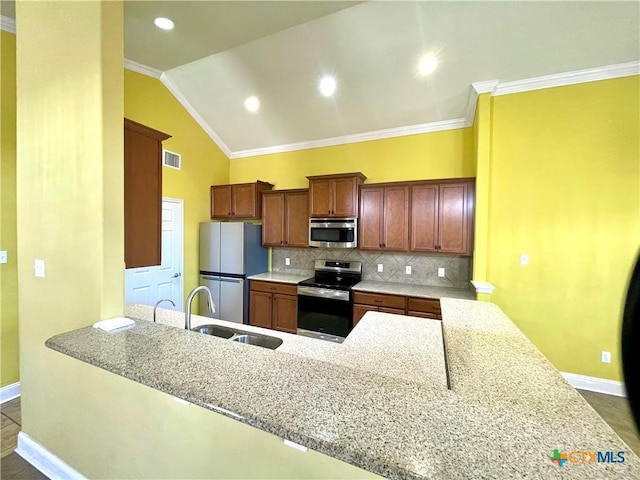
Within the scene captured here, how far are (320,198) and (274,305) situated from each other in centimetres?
175

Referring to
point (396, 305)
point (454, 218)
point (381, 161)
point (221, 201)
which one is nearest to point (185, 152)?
point (221, 201)

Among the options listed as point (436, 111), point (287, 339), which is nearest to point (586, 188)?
point (436, 111)

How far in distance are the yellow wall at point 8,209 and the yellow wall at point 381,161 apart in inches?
114

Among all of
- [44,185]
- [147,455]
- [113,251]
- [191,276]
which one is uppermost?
[44,185]

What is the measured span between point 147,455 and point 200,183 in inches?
151

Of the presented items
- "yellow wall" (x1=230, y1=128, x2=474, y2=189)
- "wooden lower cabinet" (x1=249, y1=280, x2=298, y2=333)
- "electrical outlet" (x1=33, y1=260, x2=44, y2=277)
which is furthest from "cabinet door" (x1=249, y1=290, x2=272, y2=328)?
"electrical outlet" (x1=33, y1=260, x2=44, y2=277)

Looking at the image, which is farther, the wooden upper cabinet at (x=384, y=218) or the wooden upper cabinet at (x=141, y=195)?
the wooden upper cabinet at (x=384, y=218)

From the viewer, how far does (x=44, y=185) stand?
1675 mm

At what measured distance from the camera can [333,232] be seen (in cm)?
376

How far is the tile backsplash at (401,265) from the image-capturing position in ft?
11.5

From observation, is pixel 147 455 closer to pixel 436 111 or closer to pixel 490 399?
pixel 490 399

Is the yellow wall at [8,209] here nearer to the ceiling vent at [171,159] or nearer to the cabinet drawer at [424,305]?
the ceiling vent at [171,159]

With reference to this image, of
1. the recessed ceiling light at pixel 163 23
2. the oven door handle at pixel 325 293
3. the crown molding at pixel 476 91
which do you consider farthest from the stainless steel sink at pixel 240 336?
the crown molding at pixel 476 91

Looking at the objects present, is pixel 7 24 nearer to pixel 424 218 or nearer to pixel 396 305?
pixel 424 218
